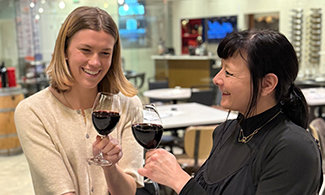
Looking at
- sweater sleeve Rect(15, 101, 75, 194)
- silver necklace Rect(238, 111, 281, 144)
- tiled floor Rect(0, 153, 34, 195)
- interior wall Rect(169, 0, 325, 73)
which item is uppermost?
interior wall Rect(169, 0, 325, 73)

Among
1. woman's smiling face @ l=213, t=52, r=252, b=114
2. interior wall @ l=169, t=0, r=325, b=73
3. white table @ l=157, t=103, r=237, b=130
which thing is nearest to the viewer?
woman's smiling face @ l=213, t=52, r=252, b=114

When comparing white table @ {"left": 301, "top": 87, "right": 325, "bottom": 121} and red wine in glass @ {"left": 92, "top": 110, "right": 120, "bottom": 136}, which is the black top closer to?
red wine in glass @ {"left": 92, "top": 110, "right": 120, "bottom": 136}

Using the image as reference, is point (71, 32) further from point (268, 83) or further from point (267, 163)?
point (267, 163)

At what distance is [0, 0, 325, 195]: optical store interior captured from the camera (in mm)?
6160

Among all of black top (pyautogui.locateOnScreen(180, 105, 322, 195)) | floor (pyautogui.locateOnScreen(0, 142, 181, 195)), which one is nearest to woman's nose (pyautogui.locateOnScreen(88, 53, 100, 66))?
black top (pyautogui.locateOnScreen(180, 105, 322, 195))

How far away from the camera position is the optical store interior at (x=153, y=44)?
6.16 m

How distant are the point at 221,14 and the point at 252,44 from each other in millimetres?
10825

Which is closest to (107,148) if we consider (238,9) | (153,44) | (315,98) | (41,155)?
(41,155)

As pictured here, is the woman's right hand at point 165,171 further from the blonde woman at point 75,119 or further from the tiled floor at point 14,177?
the tiled floor at point 14,177

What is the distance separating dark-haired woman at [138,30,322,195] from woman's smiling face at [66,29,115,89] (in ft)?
1.77

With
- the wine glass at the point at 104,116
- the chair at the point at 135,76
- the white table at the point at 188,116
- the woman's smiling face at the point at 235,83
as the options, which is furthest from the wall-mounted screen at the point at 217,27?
the woman's smiling face at the point at 235,83

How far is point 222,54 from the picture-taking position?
1.34m

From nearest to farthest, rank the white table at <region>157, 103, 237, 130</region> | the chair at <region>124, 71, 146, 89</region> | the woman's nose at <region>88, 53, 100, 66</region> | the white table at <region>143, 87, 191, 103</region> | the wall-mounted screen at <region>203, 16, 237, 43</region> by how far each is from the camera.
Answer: the woman's nose at <region>88, 53, 100, 66</region>
the white table at <region>157, 103, 237, 130</region>
the white table at <region>143, 87, 191, 103</region>
the chair at <region>124, 71, 146, 89</region>
the wall-mounted screen at <region>203, 16, 237, 43</region>

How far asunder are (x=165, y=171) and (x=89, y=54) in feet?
2.18
